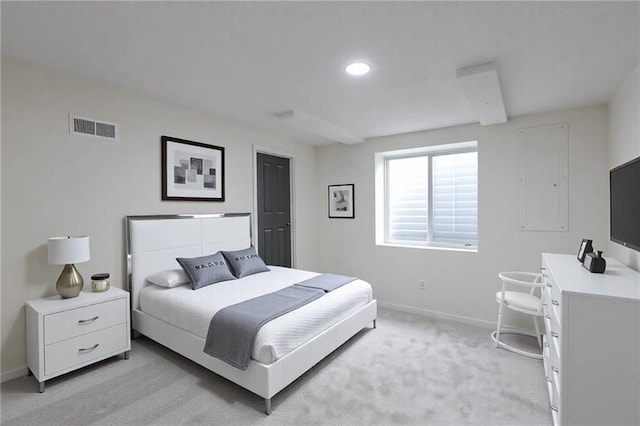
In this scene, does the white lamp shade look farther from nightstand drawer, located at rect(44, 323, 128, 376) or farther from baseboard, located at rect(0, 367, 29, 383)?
baseboard, located at rect(0, 367, 29, 383)

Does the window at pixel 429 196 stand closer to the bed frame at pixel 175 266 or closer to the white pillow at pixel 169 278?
the bed frame at pixel 175 266

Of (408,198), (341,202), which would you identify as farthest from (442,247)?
(341,202)

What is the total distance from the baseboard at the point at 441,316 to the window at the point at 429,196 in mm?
888

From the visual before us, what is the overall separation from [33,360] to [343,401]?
7.59 ft

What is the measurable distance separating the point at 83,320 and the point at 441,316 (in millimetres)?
3747

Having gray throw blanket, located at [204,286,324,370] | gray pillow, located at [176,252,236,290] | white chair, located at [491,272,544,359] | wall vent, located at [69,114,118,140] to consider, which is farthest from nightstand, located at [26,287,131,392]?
white chair, located at [491,272,544,359]

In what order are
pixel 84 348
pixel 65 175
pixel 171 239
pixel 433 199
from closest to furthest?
1. pixel 84 348
2. pixel 65 175
3. pixel 171 239
4. pixel 433 199

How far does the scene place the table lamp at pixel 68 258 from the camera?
7.81 ft

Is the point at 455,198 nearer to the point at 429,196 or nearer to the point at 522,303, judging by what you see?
the point at 429,196

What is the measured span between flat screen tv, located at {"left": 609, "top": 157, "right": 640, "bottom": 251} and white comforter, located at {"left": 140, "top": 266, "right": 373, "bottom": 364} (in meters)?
2.10

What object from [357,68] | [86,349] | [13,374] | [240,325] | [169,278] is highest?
[357,68]

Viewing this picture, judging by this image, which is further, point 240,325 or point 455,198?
point 455,198

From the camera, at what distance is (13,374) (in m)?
2.41

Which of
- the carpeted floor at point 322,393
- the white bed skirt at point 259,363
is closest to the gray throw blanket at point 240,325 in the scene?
the white bed skirt at point 259,363
